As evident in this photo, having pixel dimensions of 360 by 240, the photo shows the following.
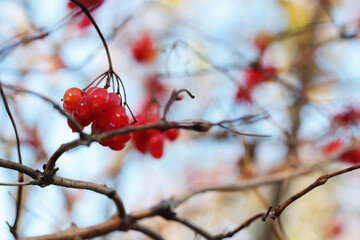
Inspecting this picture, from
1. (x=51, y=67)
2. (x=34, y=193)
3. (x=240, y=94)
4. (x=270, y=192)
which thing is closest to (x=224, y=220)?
(x=270, y=192)

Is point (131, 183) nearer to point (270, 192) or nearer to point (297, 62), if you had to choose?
point (270, 192)

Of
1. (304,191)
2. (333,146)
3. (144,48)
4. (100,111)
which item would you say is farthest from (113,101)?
(144,48)

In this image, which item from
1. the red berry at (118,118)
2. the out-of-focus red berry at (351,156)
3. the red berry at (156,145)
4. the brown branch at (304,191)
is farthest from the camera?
the out-of-focus red berry at (351,156)

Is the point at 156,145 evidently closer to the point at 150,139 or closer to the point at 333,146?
the point at 150,139

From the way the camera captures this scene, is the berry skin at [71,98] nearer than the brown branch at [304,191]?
No

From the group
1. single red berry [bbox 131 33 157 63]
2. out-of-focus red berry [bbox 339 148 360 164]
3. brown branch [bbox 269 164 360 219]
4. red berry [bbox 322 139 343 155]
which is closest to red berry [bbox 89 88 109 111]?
brown branch [bbox 269 164 360 219]

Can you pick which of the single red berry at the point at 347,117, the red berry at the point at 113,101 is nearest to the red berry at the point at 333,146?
the single red berry at the point at 347,117

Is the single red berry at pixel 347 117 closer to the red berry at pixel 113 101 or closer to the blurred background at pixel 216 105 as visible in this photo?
the blurred background at pixel 216 105
